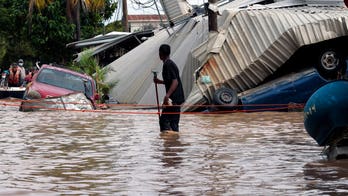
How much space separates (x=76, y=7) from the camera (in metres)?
50.1

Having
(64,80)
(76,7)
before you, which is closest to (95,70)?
(64,80)

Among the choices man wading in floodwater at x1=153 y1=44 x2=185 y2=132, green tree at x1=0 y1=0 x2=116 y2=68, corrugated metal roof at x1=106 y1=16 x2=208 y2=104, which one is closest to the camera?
man wading in floodwater at x1=153 y1=44 x2=185 y2=132

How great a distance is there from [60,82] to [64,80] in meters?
Result: 0.18

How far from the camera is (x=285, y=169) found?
10922 mm

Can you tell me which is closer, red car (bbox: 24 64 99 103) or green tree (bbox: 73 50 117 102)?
red car (bbox: 24 64 99 103)

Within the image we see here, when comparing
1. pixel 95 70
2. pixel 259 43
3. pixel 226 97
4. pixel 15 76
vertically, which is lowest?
pixel 15 76

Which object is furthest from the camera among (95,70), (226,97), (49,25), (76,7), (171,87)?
(49,25)

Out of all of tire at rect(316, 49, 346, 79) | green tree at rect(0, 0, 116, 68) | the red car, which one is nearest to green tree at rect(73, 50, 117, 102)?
the red car

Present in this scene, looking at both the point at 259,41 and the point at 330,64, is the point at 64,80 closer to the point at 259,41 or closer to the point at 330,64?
the point at 259,41

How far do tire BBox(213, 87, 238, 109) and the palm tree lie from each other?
2190cm

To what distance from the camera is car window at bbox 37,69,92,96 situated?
93.4 ft

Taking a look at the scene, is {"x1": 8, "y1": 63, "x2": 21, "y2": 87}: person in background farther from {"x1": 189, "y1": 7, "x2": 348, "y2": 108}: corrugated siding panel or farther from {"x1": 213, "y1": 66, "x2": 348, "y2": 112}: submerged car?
{"x1": 213, "y1": 66, "x2": 348, "y2": 112}: submerged car

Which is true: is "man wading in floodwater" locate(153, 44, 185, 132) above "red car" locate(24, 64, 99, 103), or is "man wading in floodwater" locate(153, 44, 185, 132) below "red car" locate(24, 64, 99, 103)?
above

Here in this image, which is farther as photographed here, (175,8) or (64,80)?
(175,8)
